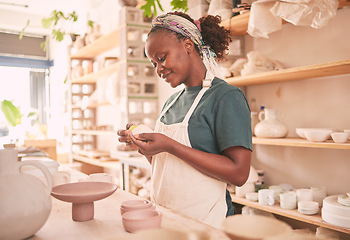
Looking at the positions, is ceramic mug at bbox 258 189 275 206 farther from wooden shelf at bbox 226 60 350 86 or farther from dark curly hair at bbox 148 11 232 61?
dark curly hair at bbox 148 11 232 61

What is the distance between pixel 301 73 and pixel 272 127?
40 centimetres

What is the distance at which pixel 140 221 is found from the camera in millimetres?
795

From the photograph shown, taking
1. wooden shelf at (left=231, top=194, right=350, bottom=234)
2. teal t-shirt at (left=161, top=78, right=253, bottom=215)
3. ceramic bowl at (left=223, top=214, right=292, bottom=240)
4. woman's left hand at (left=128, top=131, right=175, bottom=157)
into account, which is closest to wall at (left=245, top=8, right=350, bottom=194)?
wooden shelf at (left=231, top=194, right=350, bottom=234)

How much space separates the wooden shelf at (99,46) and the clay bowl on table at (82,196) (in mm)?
2779

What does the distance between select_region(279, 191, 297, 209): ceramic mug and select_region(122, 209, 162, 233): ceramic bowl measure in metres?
1.35

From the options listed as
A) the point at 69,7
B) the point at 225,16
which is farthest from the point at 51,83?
the point at 225,16

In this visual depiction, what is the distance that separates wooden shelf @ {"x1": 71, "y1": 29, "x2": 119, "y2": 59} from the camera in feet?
12.8

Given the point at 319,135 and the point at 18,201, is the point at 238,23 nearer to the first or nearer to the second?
the point at 319,135

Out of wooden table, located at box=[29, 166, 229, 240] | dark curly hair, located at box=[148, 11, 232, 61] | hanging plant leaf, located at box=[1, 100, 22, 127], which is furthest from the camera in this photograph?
hanging plant leaf, located at box=[1, 100, 22, 127]

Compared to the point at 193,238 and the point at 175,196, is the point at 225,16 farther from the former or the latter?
the point at 193,238

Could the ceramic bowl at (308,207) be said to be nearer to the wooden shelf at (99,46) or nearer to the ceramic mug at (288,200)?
the ceramic mug at (288,200)

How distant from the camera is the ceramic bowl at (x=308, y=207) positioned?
6.00 feet

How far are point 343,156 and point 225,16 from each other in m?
1.25

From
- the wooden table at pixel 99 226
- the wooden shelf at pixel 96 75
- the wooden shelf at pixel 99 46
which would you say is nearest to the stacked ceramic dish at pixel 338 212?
the wooden table at pixel 99 226
